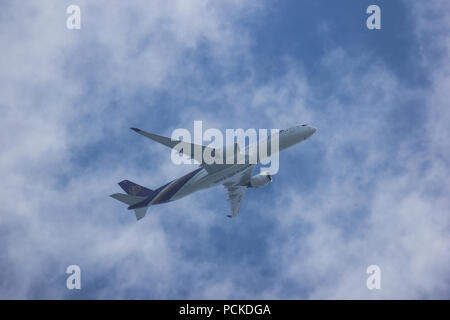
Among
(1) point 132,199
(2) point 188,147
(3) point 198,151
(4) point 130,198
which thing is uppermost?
(2) point 188,147

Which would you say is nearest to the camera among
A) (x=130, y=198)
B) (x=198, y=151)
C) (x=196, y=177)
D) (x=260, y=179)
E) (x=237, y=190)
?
(x=198, y=151)

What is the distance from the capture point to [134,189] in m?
86.9

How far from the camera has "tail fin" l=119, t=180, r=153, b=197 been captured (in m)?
85.8

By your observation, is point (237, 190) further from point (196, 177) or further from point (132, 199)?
point (132, 199)

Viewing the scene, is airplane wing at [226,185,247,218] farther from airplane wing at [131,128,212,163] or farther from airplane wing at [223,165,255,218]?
airplane wing at [131,128,212,163]

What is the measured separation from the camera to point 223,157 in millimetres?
82000

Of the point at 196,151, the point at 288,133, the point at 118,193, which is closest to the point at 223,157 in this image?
the point at 196,151

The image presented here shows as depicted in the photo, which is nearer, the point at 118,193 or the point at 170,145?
the point at 170,145

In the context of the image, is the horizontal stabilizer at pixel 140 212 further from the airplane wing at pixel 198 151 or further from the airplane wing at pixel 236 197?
the airplane wing at pixel 236 197

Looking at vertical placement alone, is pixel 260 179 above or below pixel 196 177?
above

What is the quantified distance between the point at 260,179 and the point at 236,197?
22.9ft

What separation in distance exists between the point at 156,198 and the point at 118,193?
5.79 meters

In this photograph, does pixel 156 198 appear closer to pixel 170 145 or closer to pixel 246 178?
pixel 170 145

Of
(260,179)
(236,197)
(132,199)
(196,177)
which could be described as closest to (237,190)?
(236,197)
